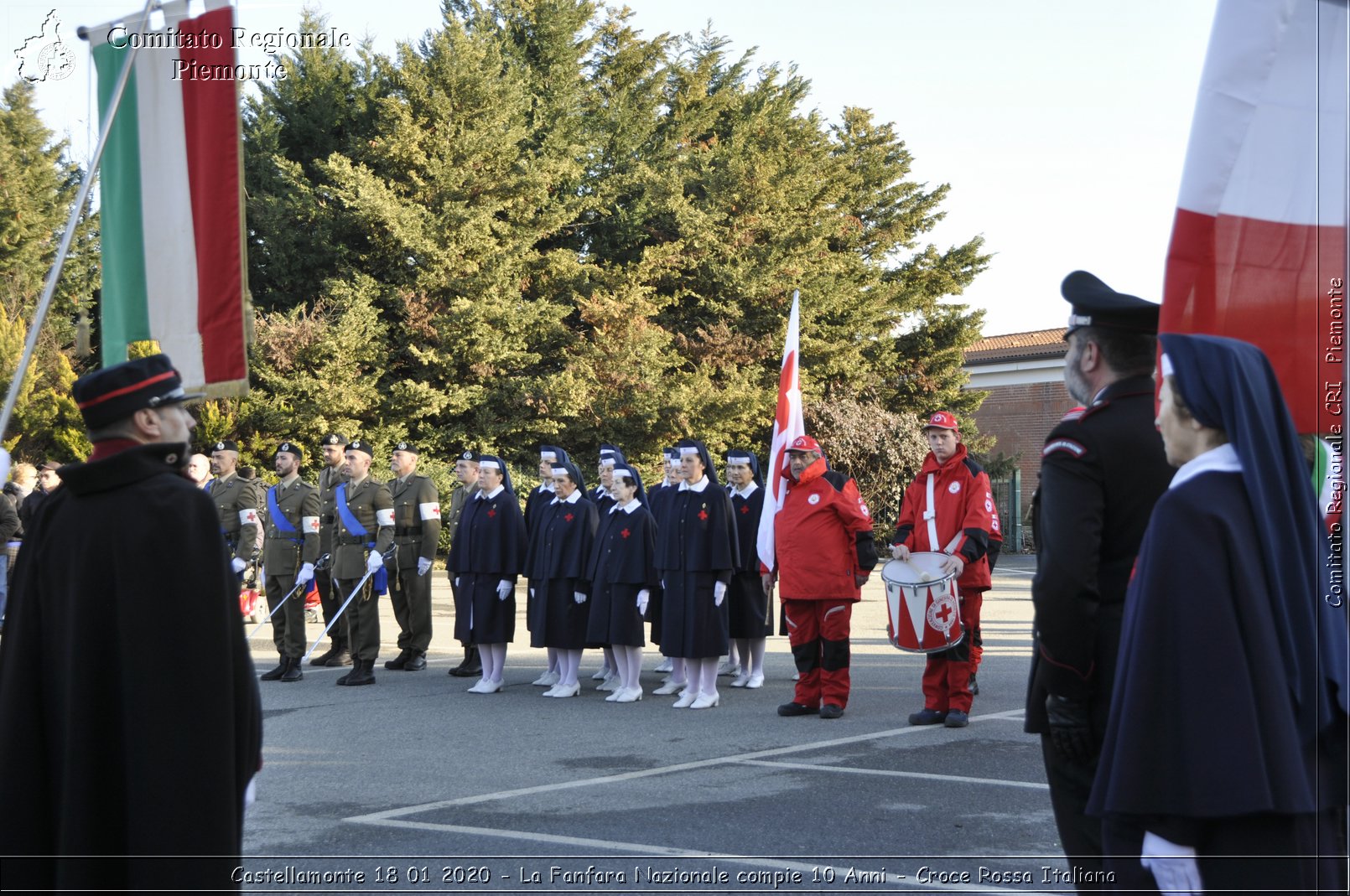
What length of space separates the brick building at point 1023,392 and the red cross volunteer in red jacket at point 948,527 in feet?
116

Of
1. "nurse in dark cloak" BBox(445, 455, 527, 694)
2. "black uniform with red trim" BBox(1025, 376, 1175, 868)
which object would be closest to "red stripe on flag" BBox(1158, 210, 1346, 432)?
"black uniform with red trim" BBox(1025, 376, 1175, 868)

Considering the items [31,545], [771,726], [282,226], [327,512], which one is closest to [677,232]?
[282,226]

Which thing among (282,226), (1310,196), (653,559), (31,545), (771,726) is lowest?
(771,726)

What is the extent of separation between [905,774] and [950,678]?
2.04 metres

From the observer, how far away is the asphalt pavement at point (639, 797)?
224 inches

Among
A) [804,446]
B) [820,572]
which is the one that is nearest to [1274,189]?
[820,572]

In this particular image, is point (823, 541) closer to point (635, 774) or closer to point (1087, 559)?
point (635, 774)

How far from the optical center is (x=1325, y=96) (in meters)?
4.61

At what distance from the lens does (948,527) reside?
9.96 metres

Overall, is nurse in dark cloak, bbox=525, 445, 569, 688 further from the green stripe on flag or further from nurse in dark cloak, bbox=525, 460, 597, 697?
the green stripe on flag

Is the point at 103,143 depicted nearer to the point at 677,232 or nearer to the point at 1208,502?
the point at 1208,502

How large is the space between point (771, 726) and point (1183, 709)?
700 cm

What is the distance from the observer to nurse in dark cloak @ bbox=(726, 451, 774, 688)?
41.1 feet

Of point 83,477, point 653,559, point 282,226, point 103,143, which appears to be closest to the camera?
point 83,477
